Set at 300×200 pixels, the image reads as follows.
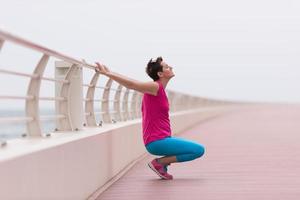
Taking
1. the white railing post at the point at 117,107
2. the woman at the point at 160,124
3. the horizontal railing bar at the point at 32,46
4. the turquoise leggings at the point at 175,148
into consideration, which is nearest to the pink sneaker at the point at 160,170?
the woman at the point at 160,124

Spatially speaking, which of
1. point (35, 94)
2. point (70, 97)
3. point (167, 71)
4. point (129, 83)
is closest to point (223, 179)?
point (167, 71)

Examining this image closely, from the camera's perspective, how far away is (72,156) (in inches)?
272

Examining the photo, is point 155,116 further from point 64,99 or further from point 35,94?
point 35,94

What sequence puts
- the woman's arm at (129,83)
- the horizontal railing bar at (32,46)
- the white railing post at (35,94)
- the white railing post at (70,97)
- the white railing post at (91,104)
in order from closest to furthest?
the horizontal railing bar at (32,46) < the white railing post at (35,94) < the white railing post at (70,97) < the woman's arm at (129,83) < the white railing post at (91,104)

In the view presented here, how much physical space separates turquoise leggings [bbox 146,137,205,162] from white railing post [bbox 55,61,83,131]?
4.19ft

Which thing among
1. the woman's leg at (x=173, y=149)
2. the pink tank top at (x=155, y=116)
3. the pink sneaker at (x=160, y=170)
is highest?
the pink tank top at (x=155, y=116)

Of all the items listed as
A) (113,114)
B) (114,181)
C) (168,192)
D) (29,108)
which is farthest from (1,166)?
(113,114)

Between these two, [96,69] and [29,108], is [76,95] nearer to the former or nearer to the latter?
[96,69]

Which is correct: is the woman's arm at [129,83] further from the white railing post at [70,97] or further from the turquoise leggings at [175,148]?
the turquoise leggings at [175,148]

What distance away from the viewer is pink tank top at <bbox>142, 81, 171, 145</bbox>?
930cm

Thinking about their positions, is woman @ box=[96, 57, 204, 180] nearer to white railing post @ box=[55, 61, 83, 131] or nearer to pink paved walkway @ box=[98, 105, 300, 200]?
pink paved walkway @ box=[98, 105, 300, 200]

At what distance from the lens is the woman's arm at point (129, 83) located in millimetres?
8430

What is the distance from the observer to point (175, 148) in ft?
31.6

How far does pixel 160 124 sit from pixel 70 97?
4.87ft
